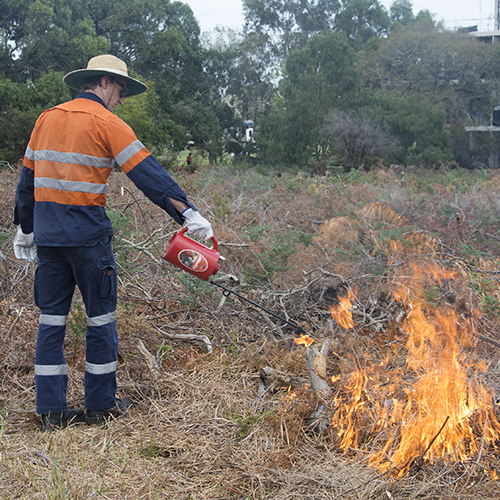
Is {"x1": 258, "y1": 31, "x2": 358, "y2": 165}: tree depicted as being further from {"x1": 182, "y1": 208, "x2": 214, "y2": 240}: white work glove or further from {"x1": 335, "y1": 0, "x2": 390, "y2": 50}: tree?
{"x1": 335, "y1": 0, "x2": 390, "y2": 50}: tree

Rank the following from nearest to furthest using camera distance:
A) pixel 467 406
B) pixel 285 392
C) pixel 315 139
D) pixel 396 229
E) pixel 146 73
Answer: pixel 467 406 → pixel 285 392 → pixel 396 229 → pixel 315 139 → pixel 146 73

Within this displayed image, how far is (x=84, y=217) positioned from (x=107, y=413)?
110 cm

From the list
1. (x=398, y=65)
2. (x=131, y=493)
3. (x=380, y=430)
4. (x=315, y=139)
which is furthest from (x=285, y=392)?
(x=398, y=65)

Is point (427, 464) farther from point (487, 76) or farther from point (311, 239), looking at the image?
point (487, 76)

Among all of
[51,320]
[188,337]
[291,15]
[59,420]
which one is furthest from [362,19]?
[59,420]

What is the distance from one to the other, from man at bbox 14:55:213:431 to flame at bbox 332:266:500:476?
1222 mm

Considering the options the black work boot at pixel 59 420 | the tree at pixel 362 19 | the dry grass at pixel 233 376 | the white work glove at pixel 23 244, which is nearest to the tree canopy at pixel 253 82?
the tree at pixel 362 19

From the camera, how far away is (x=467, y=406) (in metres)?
2.35

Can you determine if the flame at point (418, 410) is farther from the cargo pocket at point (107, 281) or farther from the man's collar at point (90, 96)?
the man's collar at point (90, 96)

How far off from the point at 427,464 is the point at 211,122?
2420 cm

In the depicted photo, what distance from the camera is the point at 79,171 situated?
2.60m

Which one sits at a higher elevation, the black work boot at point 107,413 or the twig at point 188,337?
the twig at point 188,337

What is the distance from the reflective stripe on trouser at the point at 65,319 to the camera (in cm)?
264

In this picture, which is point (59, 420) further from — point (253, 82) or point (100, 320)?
point (253, 82)
